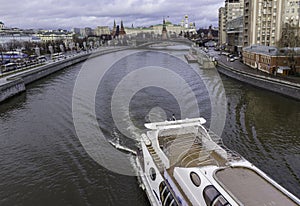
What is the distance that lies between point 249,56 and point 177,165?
27.9 metres

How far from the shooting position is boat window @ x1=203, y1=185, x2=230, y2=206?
525cm

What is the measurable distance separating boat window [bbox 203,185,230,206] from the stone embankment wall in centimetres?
1604

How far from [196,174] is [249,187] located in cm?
111

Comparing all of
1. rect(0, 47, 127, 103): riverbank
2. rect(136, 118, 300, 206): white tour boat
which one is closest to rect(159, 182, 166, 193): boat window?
rect(136, 118, 300, 206): white tour boat

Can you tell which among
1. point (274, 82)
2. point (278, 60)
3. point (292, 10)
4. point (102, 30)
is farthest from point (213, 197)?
point (102, 30)

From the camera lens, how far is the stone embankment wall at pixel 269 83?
63.5 feet

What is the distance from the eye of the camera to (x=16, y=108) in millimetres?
18562

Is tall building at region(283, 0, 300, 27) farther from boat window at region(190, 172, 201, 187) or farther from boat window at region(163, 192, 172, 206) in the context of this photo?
boat window at region(190, 172, 201, 187)

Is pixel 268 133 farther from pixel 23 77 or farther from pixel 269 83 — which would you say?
pixel 23 77

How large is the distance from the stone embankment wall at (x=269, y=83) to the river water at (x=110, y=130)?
596 millimetres

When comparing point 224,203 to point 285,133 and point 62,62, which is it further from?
point 62,62

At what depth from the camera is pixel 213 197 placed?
215 inches

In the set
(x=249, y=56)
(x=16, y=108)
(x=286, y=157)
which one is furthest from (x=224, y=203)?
(x=249, y=56)

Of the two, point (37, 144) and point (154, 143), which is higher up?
point (154, 143)
